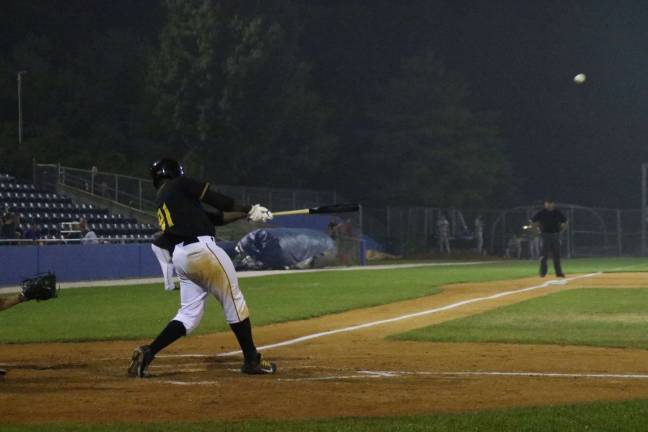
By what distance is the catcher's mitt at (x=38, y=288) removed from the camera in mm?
11086

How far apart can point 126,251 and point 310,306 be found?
15263 millimetres

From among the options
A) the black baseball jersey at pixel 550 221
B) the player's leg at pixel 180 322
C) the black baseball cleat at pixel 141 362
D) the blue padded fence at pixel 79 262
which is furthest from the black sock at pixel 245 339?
the blue padded fence at pixel 79 262

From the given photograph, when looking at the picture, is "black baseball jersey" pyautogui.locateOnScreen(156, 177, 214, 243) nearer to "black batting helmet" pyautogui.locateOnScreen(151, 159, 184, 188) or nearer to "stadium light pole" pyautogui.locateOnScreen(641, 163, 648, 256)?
"black batting helmet" pyautogui.locateOnScreen(151, 159, 184, 188)

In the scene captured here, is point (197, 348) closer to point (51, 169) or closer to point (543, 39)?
point (51, 169)

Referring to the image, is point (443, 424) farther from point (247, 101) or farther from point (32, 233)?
point (247, 101)

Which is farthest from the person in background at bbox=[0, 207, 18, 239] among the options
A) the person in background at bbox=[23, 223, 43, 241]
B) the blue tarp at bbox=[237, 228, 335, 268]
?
the blue tarp at bbox=[237, 228, 335, 268]

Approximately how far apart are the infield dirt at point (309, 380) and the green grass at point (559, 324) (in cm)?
73

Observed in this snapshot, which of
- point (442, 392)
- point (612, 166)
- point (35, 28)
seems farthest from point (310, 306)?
point (612, 166)

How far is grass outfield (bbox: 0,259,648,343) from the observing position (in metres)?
17.0

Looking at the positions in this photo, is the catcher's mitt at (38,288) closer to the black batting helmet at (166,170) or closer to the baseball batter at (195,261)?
the baseball batter at (195,261)

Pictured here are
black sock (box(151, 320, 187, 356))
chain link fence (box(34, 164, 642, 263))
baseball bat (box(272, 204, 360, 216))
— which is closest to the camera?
black sock (box(151, 320, 187, 356))

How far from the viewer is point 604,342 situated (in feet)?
46.3

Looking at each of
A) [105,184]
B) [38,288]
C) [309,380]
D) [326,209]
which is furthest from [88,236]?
[309,380]

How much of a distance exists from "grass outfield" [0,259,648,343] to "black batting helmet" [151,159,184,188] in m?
5.12
